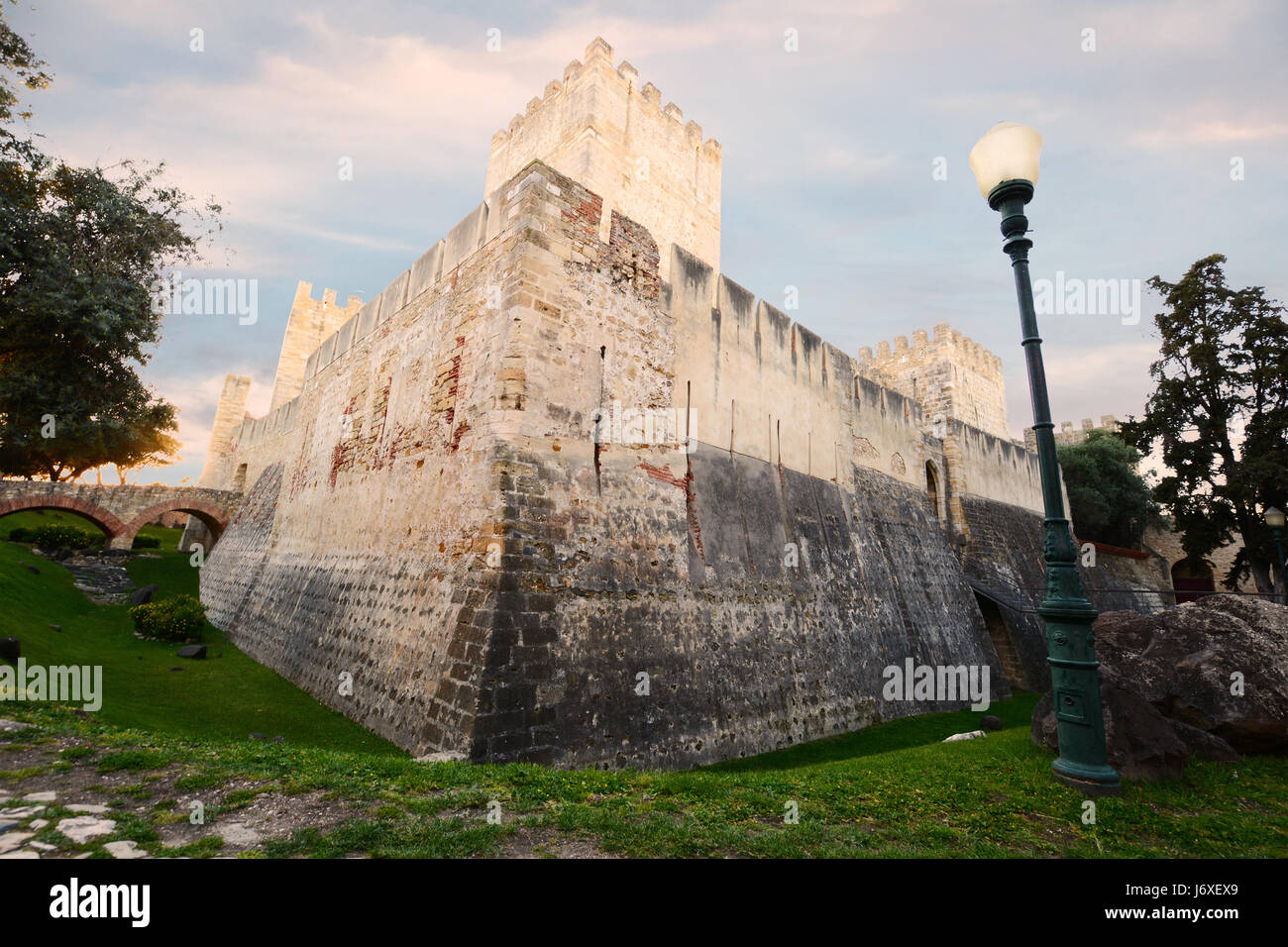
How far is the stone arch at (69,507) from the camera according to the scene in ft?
57.8

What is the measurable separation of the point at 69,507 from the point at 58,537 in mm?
2931

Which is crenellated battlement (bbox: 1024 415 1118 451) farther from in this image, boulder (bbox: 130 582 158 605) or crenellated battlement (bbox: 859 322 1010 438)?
boulder (bbox: 130 582 158 605)

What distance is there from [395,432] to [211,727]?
4572mm

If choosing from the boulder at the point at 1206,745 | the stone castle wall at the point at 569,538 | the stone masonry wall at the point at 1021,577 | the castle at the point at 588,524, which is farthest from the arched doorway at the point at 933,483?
the boulder at the point at 1206,745

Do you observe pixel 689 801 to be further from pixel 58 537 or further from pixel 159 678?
pixel 58 537

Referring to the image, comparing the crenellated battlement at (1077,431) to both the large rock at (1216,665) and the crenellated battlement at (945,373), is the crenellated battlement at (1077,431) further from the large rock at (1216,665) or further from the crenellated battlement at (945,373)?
the large rock at (1216,665)

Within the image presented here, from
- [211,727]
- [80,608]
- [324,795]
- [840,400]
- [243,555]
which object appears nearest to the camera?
[324,795]

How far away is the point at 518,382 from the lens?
21.9 ft

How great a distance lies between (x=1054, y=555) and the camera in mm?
4336

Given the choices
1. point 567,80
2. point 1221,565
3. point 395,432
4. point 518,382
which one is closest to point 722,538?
point 518,382

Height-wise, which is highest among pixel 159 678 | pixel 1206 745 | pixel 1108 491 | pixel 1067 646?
pixel 1108 491

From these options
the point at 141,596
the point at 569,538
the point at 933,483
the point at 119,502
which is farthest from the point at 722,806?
the point at 119,502
